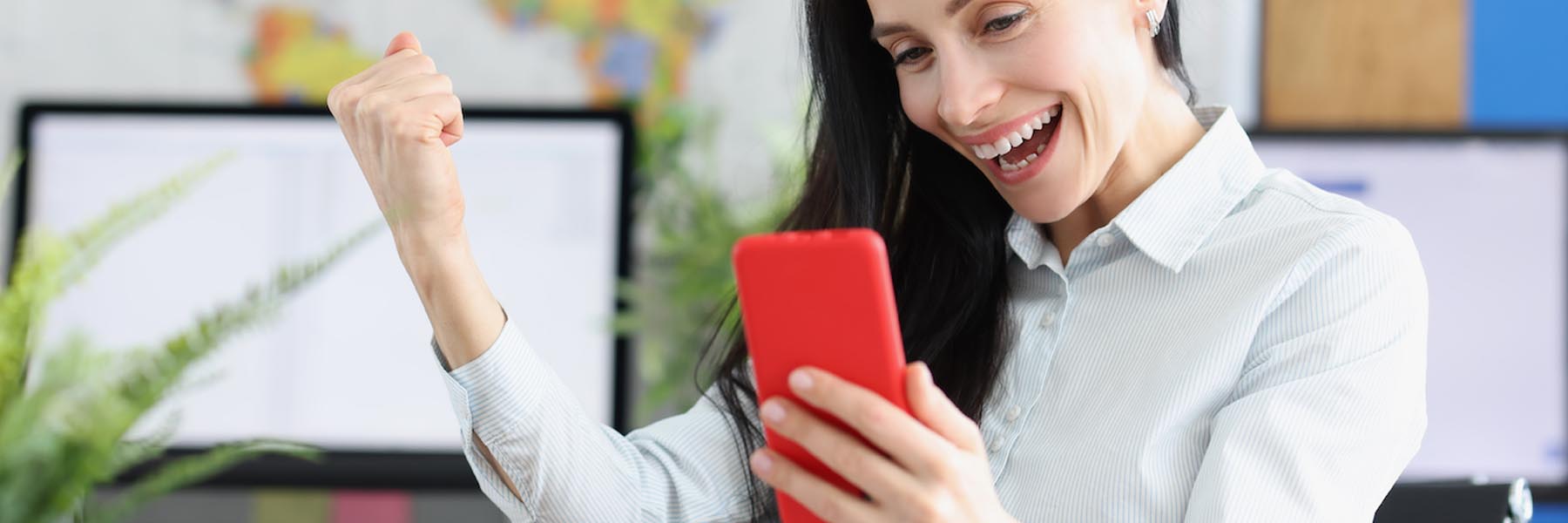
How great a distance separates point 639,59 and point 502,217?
36 centimetres

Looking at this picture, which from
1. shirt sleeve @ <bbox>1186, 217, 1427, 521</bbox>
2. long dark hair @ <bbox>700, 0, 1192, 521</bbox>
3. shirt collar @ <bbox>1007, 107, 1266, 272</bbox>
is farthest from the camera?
long dark hair @ <bbox>700, 0, 1192, 521</bbox>

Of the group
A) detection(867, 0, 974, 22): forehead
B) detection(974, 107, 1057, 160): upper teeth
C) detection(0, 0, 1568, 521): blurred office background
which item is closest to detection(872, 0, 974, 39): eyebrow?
detection(867, 0, 974, 22): forehead

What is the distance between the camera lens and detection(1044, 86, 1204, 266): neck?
1193 millimetres

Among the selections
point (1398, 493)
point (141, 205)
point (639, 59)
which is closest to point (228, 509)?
point (639, 59)

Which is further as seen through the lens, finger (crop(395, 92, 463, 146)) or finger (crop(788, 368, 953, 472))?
finger (crop(395, 92, 463, 146))

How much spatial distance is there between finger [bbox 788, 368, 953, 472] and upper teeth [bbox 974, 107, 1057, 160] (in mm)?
422

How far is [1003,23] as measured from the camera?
1062 millimetres

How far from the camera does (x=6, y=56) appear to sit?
2.43 metres

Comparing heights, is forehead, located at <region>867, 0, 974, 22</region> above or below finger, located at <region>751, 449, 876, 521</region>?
above

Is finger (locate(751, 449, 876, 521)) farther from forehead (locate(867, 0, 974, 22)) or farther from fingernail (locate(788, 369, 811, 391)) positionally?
forehead (locate(867, 0, 974, 22))

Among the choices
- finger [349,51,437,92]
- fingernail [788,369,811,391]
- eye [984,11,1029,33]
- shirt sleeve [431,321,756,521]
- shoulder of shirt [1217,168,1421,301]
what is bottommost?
shirt sleeve [431,321,756,521]

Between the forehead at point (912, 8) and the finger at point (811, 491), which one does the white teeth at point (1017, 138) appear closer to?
the forehead at point (912, 8)

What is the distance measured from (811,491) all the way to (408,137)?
0.37m

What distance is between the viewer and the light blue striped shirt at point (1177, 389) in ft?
3.05
